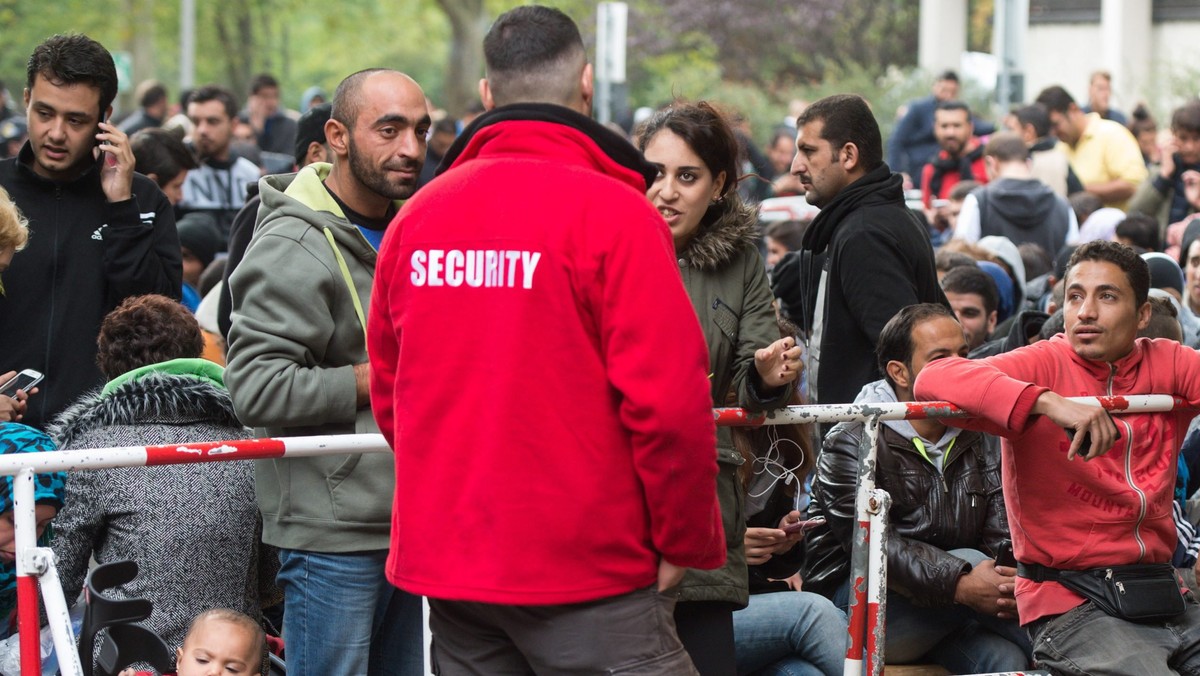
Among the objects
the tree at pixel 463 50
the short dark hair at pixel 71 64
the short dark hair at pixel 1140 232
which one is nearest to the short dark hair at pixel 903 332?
the short dark hair at pixel 71 64

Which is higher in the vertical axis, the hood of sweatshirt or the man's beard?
the hood of sweatshirt

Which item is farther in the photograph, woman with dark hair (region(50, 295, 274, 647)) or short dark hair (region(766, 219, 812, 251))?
short dark hair (region(766, 219, 812, 251))

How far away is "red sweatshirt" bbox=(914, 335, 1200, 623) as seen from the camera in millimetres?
4352

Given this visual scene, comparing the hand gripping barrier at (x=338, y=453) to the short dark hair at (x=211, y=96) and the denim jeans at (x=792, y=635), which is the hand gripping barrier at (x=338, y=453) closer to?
the denim jeans at (x=792, y=635)

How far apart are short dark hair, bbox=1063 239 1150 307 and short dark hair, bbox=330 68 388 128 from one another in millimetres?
2247

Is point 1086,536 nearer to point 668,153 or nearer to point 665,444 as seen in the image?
point 668,153

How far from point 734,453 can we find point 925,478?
3.77 ft

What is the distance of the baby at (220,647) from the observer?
414 centimetres

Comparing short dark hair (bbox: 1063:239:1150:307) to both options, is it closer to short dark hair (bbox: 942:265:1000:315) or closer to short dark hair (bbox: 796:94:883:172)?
short dark hair (bbox: 796:94:883:172)

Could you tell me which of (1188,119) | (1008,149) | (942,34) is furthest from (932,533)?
(942,34)

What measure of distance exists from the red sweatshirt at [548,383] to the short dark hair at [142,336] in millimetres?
2013

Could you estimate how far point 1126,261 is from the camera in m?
4.61

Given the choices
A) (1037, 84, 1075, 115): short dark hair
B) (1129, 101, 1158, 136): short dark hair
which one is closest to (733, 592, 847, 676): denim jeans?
(1037, 84, 1075, 115): short dark hair

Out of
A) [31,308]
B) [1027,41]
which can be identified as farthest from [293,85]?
[31,308]
